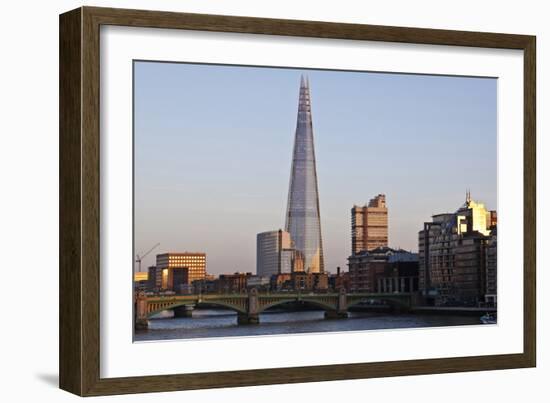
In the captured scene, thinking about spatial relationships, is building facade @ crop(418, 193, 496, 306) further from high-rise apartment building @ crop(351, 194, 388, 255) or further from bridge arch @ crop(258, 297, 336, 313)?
bridge arch @ crop(258, 297, 336, 313)

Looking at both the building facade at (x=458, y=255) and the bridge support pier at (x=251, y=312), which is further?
the building facade at (x=458, y=255)

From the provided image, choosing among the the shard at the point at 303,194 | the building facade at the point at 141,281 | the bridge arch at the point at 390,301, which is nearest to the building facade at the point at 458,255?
the bridge arch at the point at 390,301

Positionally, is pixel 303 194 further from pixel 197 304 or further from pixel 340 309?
pixel 197 304

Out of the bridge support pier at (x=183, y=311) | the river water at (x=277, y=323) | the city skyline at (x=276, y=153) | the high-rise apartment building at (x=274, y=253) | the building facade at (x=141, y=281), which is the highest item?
the city skyline at (x=276, y=153)

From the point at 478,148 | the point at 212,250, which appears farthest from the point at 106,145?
the point at 478,148

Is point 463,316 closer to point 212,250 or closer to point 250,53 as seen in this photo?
point 212,250

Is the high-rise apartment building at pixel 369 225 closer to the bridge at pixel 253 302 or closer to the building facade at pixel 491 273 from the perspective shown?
the bridge at pixel 253 302
